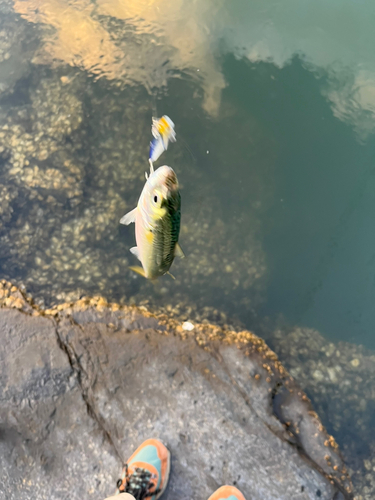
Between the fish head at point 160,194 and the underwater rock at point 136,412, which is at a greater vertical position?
the fish head at point 160,194

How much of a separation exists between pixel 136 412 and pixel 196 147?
A: 9.41 ft

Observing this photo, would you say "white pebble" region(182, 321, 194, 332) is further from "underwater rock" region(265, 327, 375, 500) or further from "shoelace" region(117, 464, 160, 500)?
"shoelace" region(117, 464, 160, 500)

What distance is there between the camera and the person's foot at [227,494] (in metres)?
2.47

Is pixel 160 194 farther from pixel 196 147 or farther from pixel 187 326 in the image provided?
pixel 196 147

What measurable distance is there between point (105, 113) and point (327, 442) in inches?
162

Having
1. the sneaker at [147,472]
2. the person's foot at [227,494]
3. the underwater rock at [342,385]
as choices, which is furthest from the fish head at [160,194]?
the underwater rock at [342,385]

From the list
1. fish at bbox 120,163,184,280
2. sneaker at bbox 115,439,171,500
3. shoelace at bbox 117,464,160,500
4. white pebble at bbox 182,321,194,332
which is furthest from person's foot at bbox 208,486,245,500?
fish at bbox 120,163,184,280

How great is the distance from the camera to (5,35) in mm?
3779

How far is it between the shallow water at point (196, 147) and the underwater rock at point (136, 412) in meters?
0.43

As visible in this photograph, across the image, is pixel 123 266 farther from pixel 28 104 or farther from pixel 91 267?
pixel 28 104

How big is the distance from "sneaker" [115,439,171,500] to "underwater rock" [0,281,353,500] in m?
0.09

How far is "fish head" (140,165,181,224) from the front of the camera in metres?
1.32

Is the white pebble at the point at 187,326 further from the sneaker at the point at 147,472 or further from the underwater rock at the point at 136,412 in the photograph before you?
the sneaker at the point at 147,472

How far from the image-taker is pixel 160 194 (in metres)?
1.37
